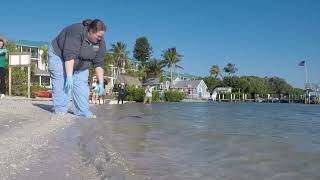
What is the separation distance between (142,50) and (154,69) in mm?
A: 10604

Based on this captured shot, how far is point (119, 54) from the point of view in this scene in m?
93.3

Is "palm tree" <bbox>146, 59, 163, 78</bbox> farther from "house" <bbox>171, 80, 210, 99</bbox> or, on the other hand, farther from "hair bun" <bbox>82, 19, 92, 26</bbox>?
"hair bun" <bbox>82, 19, 92, 26</bbox>

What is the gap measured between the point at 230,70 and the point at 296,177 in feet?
446

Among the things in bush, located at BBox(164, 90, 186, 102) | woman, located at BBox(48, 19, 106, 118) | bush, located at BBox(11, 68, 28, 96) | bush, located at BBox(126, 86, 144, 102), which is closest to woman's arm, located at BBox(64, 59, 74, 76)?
woman, located at BBox(48, 19, 106, 118)

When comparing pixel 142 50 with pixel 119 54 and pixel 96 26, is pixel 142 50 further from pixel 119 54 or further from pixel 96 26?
pixel 96 26

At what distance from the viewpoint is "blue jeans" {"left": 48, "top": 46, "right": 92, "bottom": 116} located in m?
7.62

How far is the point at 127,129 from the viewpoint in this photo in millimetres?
6457

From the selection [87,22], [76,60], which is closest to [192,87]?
[76,60]

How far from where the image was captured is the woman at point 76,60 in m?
6.93

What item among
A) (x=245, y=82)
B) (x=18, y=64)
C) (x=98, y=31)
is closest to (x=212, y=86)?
(x=245, y=82)

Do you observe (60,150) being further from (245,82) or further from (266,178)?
(245,82)

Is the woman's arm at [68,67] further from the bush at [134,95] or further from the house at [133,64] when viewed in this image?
the house at [133,64]

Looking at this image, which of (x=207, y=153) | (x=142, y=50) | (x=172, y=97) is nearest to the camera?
(x=207, y=153)

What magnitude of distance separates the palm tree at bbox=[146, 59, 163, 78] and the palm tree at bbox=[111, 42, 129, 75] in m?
5.64
